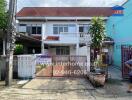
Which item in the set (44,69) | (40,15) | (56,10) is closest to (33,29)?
(40,15)

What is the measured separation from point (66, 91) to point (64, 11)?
1401 inches

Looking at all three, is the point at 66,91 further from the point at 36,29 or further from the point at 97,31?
the point at 36,29

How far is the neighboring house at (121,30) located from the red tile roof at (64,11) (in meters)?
9.04

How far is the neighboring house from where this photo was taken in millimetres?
28312

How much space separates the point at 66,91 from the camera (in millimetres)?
15750

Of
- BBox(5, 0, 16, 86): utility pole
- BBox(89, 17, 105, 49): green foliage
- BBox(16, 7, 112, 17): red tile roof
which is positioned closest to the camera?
BBox(5, 0, 16, 86): utility pole

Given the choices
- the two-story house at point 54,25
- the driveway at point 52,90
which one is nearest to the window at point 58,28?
the two-story house at point 54,25

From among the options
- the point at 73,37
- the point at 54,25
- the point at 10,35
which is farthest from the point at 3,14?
the point at 10,35

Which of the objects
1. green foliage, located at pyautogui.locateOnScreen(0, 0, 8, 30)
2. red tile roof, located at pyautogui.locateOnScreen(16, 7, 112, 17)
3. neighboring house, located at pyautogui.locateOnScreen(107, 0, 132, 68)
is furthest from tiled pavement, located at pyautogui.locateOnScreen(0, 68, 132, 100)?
red tile roof, located at pyautogui.locateOnScreen(16, 7, 112, 17)

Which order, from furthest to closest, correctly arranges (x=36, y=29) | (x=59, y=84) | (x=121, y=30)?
(x=36, y=29)
(x=121, y=30)
(x=59, y=84)

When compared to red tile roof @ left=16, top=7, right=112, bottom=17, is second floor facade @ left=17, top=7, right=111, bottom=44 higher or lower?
lower

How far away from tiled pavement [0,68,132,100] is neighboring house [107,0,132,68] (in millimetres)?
10364

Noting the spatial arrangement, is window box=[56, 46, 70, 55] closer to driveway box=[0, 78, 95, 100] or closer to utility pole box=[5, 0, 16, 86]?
driveway box=[0, 78, 95, 100]

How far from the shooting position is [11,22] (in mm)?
17609
